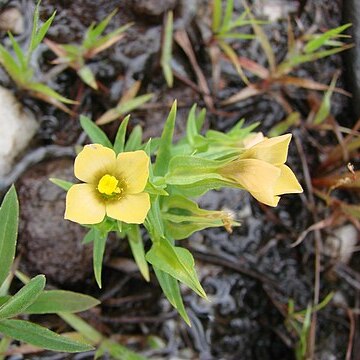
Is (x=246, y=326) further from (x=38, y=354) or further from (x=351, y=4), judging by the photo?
(x=351, y=4)

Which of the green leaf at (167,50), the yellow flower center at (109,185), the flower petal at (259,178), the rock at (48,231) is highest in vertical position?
the flower petal at (259,178)

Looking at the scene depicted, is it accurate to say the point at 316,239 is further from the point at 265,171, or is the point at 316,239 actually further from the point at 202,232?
the point at 265,171

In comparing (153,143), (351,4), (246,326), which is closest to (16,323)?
(153,143)

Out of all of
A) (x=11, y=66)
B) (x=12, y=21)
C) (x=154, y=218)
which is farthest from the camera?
(x=12, y=21)

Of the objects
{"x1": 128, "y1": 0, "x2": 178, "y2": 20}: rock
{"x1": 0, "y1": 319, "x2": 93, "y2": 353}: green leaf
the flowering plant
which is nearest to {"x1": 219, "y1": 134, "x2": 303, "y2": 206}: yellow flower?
the flowering plant

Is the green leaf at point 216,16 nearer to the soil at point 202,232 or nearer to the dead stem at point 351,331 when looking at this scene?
the soil at point 202,232

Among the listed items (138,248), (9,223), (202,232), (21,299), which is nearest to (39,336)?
(21,299)

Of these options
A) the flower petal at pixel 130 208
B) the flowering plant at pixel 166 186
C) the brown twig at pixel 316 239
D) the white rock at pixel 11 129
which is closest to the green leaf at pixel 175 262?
the flowering plant at pixel 166 186
